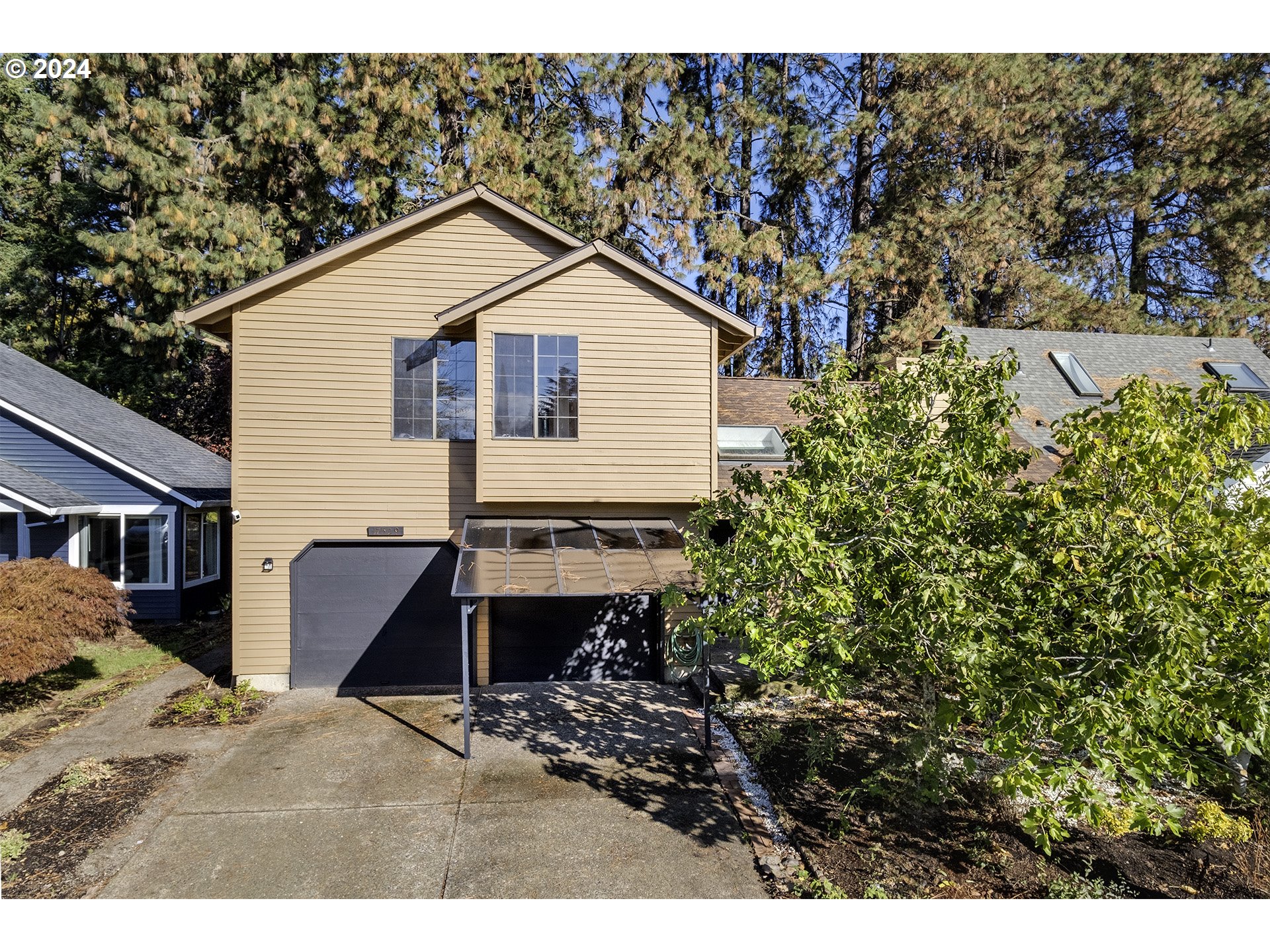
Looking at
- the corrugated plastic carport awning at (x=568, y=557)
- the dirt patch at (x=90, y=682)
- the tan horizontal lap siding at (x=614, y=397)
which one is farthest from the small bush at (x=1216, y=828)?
the dirt patch at (x=90, y=682)

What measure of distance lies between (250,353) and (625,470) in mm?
5907

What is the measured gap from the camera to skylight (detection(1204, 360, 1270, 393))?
53.4ft

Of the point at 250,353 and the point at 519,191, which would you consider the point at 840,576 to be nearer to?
the point at 250,353

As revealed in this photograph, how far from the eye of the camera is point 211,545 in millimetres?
16047

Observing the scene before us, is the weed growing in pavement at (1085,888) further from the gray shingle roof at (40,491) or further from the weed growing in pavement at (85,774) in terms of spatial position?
the gray shingle roof at (40,491)

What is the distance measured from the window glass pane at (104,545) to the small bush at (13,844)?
33.5 feet

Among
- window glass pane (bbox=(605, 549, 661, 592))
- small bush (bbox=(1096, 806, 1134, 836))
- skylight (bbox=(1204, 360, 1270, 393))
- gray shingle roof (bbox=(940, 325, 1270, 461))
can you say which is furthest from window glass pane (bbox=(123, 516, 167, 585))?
skylight (bbox=(1204, 360, 1270, 393))

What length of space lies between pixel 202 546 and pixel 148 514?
Answer: 159 cm

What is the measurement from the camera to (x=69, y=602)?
904 cm

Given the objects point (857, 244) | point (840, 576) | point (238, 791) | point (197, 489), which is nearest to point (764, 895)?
point (840, 576)

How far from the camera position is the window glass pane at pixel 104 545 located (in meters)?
14.2

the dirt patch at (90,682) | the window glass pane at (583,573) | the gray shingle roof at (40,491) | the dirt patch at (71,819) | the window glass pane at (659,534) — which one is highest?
the gray shingle roof at (40,491)

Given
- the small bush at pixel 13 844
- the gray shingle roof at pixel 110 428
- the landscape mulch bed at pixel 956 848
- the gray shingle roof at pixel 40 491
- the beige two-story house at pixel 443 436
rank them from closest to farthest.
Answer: the landscape mulch bed at pixel 956 848 < the small bush at pixel 13 844 < the beige two-story house at pixel 443 436 < the gray shingle roof at pixel 40 491 < the gray shingle roof at pixel 110 428

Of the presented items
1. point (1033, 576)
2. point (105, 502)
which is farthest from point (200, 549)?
point (1033, 576)
